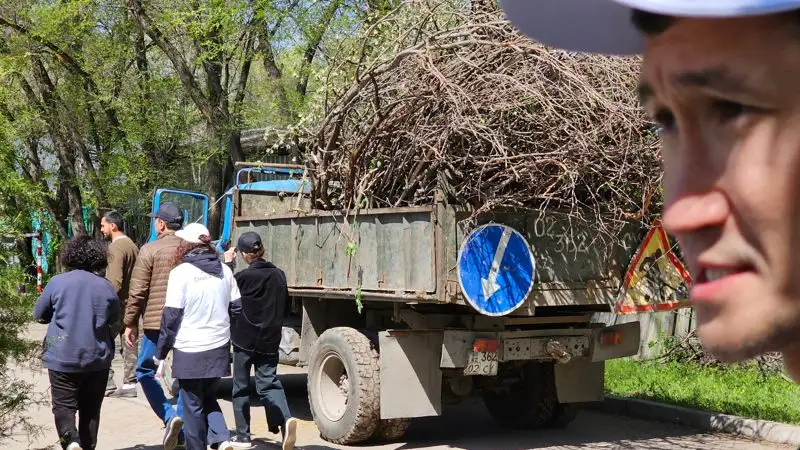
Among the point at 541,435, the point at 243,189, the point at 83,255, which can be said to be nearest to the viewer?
the point at 83,255

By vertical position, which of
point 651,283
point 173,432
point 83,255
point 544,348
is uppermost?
point 83,255

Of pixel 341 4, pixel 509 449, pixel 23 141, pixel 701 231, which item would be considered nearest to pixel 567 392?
pixel 509 449

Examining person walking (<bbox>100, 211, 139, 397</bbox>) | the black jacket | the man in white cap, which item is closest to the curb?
the black jacket

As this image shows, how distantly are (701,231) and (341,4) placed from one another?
55.9ft

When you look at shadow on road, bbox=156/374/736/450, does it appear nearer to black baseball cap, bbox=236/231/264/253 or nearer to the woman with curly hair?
the woman with curly hair

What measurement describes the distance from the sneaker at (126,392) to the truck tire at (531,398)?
175 inches

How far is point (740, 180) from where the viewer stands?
726 millimetres

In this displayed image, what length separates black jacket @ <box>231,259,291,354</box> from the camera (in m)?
8.75

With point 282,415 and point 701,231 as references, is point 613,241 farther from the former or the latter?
point 701,231

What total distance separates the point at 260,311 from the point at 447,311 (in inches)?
63.9

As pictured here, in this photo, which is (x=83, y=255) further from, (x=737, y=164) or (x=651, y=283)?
(x=737, y=164)

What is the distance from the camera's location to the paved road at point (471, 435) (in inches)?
350

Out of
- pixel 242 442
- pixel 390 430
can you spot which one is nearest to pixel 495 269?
pixel 390 430

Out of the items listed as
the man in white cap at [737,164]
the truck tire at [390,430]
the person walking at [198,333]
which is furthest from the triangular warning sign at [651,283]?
the man in white cap at [737,164]
